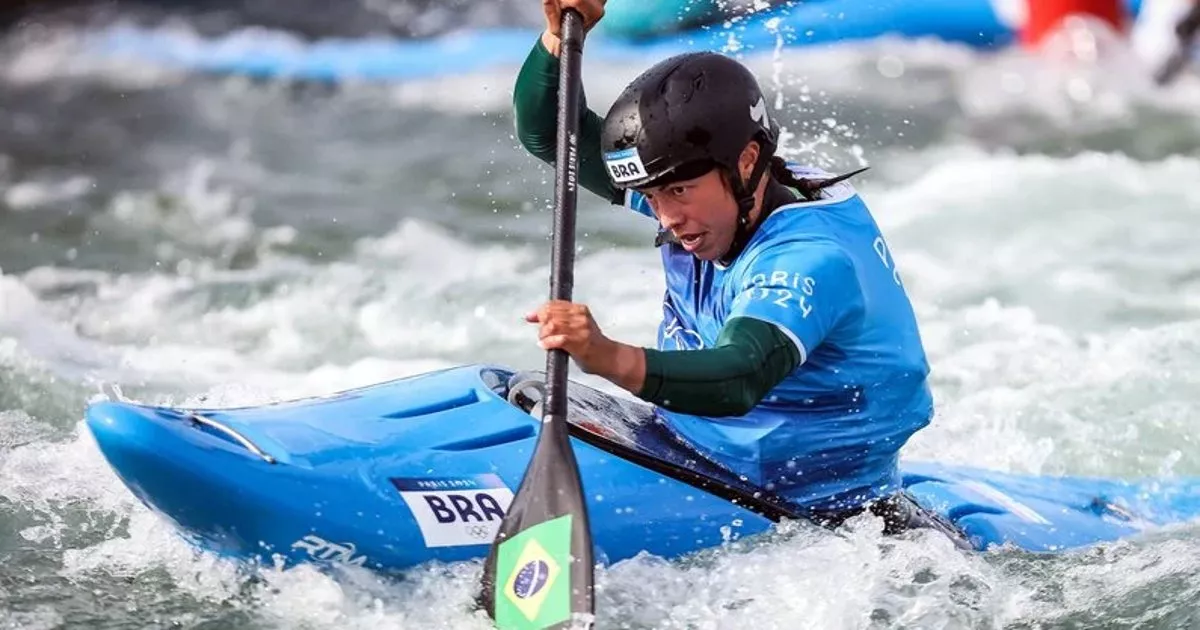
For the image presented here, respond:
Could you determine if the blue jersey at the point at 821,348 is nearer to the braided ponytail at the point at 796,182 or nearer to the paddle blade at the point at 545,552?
the braided ponytail at the point at 796,182

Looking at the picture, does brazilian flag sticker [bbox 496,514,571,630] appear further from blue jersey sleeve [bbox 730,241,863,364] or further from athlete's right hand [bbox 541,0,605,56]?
athlete's right hand [bbox 541,0,605,56]

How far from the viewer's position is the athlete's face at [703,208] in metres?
3.74

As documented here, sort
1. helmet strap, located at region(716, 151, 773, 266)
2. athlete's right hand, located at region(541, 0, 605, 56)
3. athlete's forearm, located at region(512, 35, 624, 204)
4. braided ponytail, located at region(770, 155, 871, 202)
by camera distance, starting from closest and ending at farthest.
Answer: helmet strap, located at region(716, 151, 773, 266) < braided ponytail, located at region(770, 155, 871, 202) < athlete's right hand, located at region(541, 0, 605, 56) < athlete's forearm, located at region(512, 35, 624, 204)

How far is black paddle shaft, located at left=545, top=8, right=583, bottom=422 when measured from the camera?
3.64 m

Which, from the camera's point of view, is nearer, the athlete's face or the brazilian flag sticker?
the brazilian flag sticker

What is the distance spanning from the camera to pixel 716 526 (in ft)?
13.1

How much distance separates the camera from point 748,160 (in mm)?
3785

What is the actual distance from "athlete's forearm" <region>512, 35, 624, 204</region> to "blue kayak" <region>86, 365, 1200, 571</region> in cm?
56

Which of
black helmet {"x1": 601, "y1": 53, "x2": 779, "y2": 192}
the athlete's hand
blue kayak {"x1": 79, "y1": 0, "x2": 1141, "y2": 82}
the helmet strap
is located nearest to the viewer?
the athlete's hand

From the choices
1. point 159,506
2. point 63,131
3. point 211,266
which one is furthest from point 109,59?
point 159,506

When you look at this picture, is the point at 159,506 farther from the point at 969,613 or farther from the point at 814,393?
the point at 969,613

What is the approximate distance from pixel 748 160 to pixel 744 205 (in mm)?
103

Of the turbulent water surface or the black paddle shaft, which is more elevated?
the black paddle shaft

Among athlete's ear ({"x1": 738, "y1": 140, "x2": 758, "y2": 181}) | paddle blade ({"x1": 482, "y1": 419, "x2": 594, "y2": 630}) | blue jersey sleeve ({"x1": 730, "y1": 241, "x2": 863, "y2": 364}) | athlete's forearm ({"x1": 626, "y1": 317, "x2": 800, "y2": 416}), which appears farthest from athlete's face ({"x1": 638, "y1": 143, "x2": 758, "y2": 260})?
paddle blade ({"x1": 482, "y1": 419, "x2": 594, "y2": 630})
